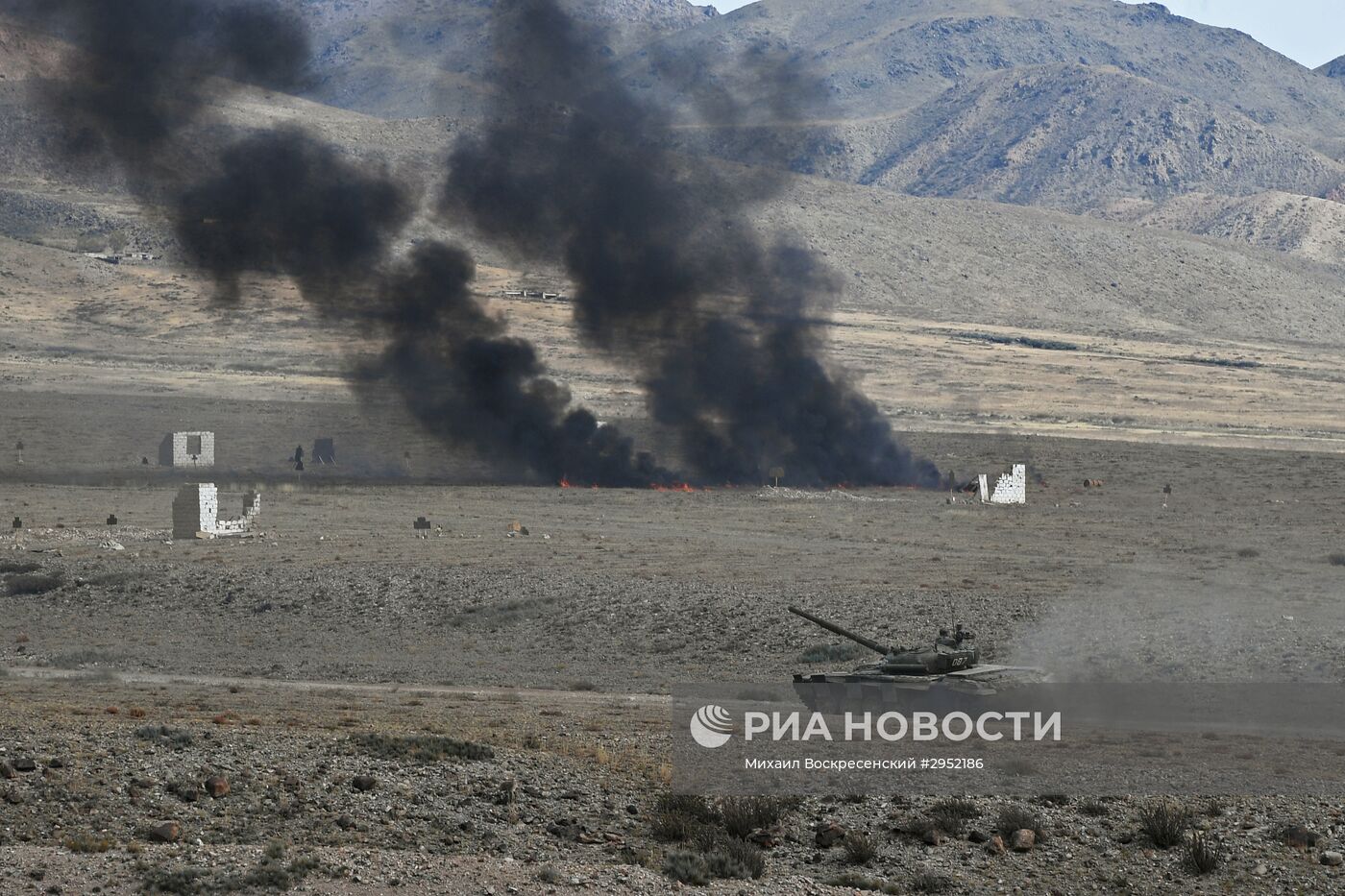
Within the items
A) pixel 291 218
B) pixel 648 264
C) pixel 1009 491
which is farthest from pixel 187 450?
pixel 1009 491

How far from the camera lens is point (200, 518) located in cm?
5100

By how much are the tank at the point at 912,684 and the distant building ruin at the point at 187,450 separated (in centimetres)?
5274

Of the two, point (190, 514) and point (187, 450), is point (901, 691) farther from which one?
point (187, 450)

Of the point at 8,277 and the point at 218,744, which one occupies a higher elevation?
the point at 8,277

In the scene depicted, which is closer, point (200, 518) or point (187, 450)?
point (200, 518)

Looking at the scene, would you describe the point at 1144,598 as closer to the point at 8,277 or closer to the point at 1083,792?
the point at 1083,792

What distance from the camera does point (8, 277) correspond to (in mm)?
137250

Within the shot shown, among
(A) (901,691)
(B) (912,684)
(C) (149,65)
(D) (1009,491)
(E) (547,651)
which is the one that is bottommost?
(E) (547,651)

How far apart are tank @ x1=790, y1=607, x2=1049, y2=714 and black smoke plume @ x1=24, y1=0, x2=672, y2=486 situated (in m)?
43.7

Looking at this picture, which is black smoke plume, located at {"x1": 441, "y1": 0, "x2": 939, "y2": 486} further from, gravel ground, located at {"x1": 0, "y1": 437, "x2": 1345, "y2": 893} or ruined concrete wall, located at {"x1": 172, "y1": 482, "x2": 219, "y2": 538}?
ruined concrete wall, located at {"x1": 172, "y1": 482, "x2": 219, "y2": 538}

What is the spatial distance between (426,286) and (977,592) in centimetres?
3629

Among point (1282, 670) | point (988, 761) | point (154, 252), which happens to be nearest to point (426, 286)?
point (1282, 670)

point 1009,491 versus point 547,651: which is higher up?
point 1009,491

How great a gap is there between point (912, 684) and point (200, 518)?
3075 cm
